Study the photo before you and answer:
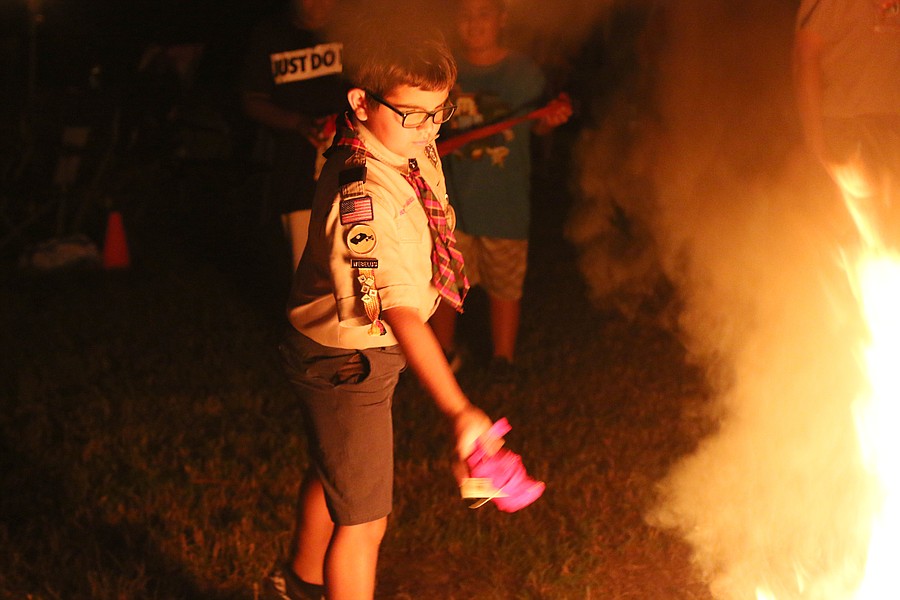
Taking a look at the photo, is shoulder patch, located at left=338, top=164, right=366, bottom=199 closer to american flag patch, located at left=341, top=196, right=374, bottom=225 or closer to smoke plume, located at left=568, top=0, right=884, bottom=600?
american flag patch, located at left=341, top=196, right=374, bottom=225

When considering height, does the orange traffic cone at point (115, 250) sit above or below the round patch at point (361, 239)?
below

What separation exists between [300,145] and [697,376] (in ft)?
7.58

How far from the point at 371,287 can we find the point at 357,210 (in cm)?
18

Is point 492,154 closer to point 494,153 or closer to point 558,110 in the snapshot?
point 494,153

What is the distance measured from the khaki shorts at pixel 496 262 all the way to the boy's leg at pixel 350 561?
101 inches

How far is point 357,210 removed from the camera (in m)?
2.31

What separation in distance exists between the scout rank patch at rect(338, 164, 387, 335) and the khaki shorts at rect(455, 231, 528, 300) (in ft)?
8.87

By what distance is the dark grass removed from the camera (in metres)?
3.43

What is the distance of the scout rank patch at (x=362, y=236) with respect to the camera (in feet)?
7.49

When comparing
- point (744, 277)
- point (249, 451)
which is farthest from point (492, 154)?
point (744, 277)

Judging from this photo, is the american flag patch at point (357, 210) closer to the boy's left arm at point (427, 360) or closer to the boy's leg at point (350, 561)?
the boy's left arm at point (427, 360)

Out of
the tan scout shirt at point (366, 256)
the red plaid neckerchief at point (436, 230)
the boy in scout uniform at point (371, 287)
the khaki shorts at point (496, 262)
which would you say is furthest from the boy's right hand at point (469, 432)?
the khaki shorts at point (496, 262)

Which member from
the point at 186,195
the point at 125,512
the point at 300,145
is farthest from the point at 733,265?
the point at 186,195

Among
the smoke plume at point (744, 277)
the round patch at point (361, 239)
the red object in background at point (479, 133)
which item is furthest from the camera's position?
the red object in background at point (479, 133)
